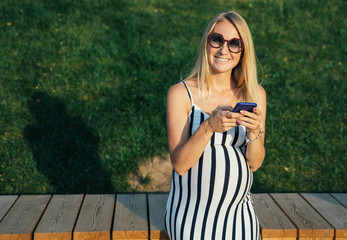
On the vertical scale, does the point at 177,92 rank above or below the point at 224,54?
below

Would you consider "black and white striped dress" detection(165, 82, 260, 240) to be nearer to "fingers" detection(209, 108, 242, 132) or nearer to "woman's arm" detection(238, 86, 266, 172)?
"woman's arm" detection(238, 86, 266, 172)

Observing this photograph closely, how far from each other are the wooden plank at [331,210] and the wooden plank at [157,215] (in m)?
1.26

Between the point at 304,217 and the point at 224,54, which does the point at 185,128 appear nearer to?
the point at 224,54

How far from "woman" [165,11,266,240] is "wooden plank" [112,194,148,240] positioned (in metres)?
0.24

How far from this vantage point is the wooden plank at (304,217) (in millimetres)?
2758

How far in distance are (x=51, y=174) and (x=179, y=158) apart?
223 cm

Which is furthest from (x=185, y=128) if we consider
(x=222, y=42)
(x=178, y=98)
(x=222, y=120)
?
(x=222, y=42)

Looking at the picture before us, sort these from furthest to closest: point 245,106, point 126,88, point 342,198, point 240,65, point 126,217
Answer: point 126,88 → point 342,198 → point 126,217 → point 240,65 → point 245,106

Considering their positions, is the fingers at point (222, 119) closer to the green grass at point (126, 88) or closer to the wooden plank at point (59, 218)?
the green grass at point (126, 88)

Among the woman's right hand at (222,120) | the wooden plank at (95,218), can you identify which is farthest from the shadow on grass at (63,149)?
the woman's right hand at (222,120)

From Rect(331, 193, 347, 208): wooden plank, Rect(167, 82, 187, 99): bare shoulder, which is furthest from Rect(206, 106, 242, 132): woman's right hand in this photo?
Rect(331, 193, 347, 208): wooden plank

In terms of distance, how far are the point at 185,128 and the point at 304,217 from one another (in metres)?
1.26

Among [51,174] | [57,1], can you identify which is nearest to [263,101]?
[51,174]

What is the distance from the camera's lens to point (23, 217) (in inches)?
110
